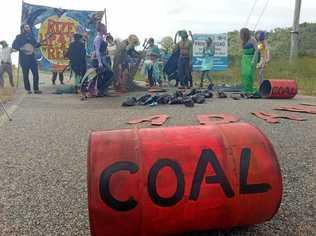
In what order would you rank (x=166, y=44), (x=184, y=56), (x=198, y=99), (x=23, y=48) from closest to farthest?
(x=198, y=99), (x=23, y=48), (x=184, y=56), (x=166, y=44)

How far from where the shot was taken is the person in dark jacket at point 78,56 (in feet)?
41.1

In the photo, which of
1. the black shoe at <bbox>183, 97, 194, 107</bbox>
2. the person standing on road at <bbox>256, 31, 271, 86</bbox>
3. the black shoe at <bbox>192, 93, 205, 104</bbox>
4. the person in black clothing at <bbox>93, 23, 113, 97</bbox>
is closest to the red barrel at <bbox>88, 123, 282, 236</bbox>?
the black shoe at <bbox>183, 97, 194, 107</bbox>

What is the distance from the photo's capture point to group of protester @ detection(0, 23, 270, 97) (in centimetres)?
1167

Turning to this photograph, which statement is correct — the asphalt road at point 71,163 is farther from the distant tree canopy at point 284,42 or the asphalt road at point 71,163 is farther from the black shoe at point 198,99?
the distant tree canopy at point 284,42

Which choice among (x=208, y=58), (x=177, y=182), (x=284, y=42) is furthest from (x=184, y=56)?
(x=284, y=42)

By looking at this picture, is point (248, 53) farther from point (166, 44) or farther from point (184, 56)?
point (166, 44)

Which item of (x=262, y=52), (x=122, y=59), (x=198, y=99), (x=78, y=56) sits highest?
(x=262, y=52)

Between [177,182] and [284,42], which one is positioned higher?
[284,42]

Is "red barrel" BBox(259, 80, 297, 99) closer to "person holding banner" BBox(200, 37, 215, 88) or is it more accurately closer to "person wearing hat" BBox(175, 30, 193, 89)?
"person wearing hat" BBox(175, 30, 193, 89)

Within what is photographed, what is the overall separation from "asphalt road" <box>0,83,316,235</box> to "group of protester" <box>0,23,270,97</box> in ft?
6.78

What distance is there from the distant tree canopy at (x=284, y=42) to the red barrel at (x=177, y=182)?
22.5 meters

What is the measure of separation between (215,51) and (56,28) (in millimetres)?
5731

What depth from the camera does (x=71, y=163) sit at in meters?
5.21

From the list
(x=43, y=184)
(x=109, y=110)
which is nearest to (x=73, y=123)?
(x=109, y=110)
